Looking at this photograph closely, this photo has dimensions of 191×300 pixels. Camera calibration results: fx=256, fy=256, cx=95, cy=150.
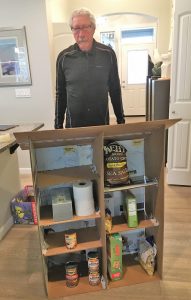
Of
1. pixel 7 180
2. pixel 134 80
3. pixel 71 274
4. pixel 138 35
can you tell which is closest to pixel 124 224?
pixel 71 274

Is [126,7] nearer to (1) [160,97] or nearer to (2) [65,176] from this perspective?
(1) [160,97]

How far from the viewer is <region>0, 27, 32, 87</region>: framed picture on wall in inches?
123

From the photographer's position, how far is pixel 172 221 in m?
2.42

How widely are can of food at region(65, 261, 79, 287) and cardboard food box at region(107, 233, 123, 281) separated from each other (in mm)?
222

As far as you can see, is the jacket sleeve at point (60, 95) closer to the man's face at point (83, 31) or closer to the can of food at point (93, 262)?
the man's face at point (83, 31)

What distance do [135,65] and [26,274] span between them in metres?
6.52

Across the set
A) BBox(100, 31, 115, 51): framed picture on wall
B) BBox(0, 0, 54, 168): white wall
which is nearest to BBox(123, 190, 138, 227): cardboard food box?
BBox(0, 0, 54, 168): white wall

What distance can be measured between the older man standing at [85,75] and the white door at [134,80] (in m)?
5.46

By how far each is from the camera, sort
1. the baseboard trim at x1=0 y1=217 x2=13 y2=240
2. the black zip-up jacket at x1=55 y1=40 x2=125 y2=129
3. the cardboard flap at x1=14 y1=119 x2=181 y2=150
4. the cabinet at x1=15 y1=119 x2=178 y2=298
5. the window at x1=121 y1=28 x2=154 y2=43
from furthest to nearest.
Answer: the window at x1=121 y1=28 x2=154 y2=43 < the baseboard trim at x1=0 y1=217 x2=13 y2=240 < the black zip-up jacket at x1=55 y1=40 x2=125 y2=129 < the cabinet at x1=15 y1=119 x2=178 y2=298 < the cardboard flap at x1=14 y1=119 x2=181 y2=150

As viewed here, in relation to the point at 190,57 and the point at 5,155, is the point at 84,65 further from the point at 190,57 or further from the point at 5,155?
the point at 190,57

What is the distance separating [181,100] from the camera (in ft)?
9.29

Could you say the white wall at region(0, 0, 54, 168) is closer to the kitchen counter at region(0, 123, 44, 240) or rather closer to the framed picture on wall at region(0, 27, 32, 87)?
the framed picture on wall at region(0, 27, 32, 87)

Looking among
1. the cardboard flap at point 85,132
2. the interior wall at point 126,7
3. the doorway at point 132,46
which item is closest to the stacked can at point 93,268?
the cardboard flap at point 85,132

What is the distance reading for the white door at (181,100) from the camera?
8.60 feet
